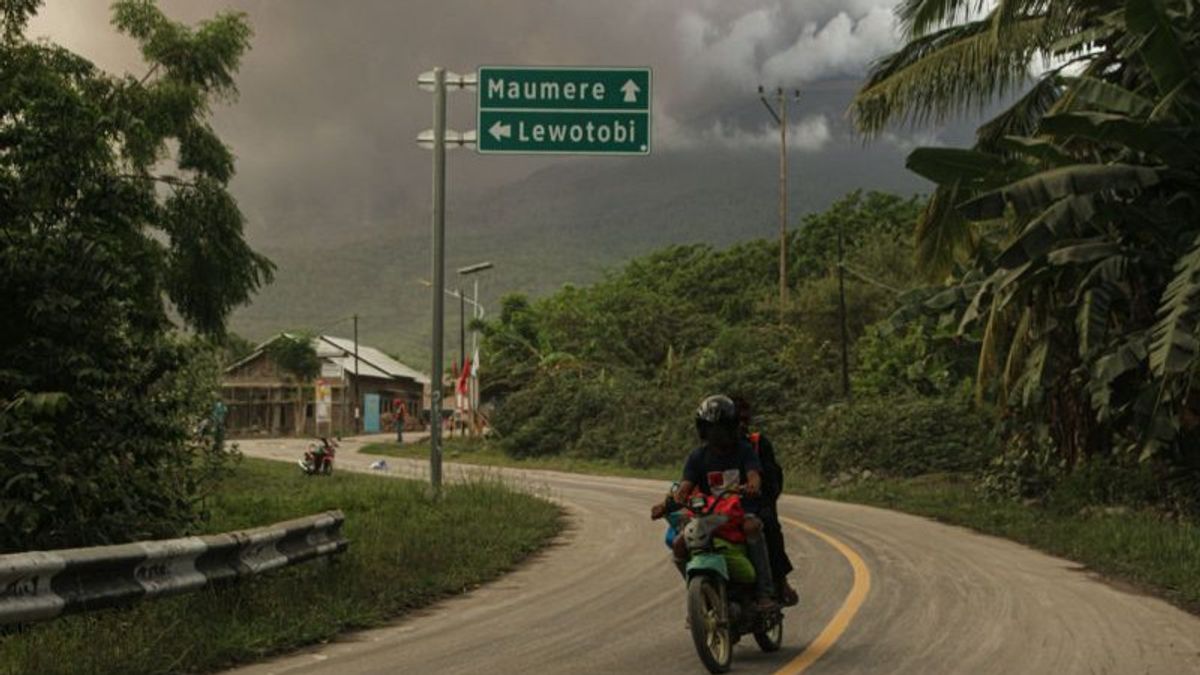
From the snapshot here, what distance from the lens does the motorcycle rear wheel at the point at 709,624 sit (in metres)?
7.52

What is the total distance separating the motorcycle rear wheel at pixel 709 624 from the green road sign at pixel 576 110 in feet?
37.0

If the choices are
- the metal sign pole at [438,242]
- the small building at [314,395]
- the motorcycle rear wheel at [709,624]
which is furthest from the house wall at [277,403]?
the motorcycle rear wheel at [709,624]

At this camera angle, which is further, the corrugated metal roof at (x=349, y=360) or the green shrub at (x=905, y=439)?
the corrugated metal roof at (x=349, y=360)

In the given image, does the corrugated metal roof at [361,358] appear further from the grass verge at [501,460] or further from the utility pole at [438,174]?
the utility pole at [438,174]

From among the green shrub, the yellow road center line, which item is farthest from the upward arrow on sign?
the green shrub

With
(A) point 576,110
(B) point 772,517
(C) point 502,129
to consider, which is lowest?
(B) point 772,517

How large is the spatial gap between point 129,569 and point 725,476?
400cm

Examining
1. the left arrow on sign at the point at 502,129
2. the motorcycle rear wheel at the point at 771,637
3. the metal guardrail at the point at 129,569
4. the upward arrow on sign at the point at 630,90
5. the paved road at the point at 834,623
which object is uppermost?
the upward arrow on sign at the point at 630,90

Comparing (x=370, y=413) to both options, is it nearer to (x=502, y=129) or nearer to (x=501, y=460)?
(x=501, y=460)

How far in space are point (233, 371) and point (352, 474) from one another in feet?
177

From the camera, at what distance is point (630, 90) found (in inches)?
723

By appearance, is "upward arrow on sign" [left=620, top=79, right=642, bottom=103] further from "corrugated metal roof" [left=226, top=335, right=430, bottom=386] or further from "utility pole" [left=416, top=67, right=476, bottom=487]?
"corrugated metal roof" [left=226, top=335, right=430, bottom=386]

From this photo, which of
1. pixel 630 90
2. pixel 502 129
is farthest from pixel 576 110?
pixel 502 129

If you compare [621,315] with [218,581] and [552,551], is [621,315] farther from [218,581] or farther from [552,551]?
[218,581]
